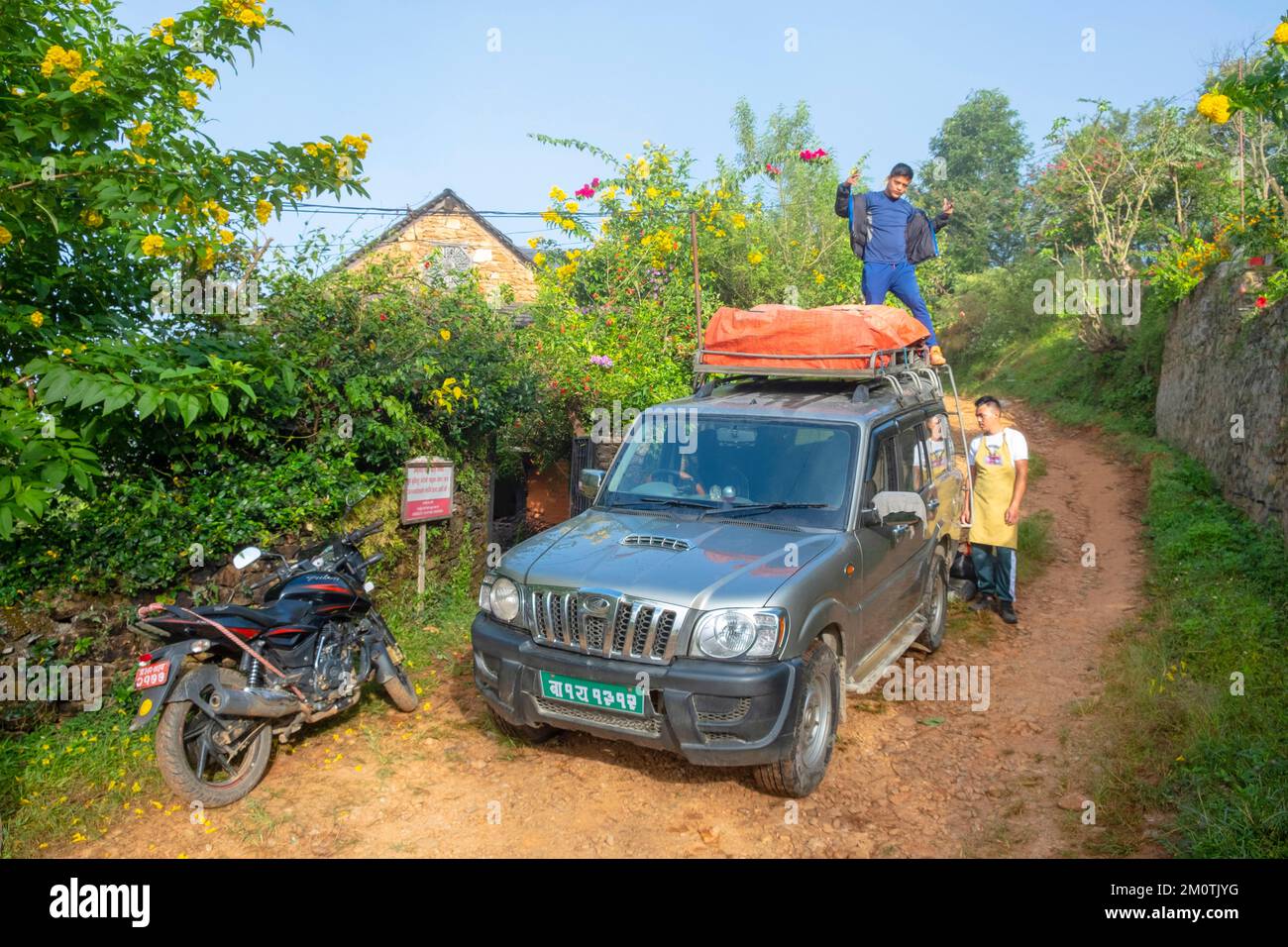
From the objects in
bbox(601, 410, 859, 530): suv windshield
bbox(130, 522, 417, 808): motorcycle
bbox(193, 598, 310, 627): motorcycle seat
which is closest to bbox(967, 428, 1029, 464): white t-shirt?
bbox(601, 410, 859, 530): suv windshield

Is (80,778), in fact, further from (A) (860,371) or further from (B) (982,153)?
(B) (982,153)

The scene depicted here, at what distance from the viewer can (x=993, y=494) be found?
7.49m

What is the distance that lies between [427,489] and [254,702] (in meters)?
2.78

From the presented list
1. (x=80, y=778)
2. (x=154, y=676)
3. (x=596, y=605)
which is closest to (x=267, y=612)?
(x=154, y=676)

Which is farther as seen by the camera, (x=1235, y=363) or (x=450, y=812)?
(x=1235, y=363)

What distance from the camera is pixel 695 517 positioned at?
4852mm

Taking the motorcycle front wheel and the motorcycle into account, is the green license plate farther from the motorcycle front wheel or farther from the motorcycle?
the motorcycle front wheel

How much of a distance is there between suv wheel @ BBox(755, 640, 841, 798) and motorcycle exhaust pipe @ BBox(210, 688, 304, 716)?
97.8 inches

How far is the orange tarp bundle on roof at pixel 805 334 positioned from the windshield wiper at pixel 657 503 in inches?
57.3

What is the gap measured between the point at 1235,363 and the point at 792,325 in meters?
7.01
